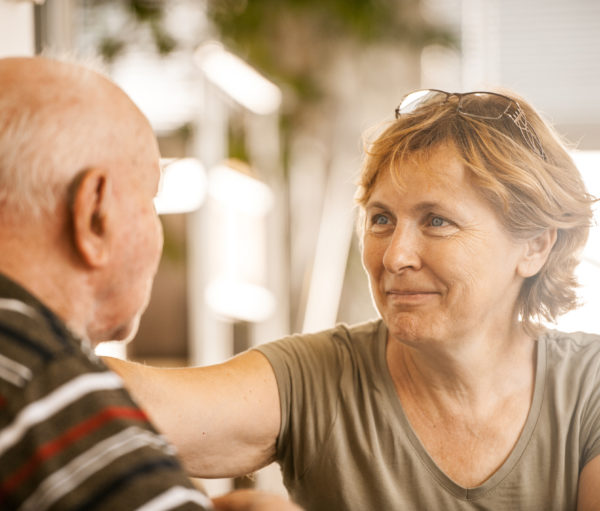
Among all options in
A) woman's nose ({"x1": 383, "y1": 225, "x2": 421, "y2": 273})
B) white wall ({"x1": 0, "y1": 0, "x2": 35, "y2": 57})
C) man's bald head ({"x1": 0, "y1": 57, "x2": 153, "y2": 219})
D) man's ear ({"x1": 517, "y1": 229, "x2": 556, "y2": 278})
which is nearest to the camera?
man's bald head ({"x1": 0, "y1": 57, "x2": 153, "y2": 219})

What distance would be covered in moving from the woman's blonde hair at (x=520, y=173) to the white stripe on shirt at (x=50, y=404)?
855 mm

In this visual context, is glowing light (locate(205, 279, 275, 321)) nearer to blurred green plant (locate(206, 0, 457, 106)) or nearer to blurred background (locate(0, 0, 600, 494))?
blurred background (locate(0, 0, 600, 494))

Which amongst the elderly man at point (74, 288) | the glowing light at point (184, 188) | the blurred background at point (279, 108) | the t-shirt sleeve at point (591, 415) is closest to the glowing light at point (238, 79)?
the blurred background at point (279, 108)

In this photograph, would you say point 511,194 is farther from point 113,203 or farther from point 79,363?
point 79,363

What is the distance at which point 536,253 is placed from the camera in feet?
4.96

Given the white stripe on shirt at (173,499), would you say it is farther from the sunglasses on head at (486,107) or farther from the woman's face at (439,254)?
the sunglasses on head at (486,107)

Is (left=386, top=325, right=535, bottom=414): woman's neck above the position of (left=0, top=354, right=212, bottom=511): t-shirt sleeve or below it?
below

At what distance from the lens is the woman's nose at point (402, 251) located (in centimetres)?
138

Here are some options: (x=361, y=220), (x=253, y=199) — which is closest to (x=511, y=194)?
(x=361, y=220)

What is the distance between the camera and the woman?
1384 millimetres

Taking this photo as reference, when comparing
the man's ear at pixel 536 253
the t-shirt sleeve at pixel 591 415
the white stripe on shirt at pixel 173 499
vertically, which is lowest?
the t-shirt sleeve at pixel 591 415

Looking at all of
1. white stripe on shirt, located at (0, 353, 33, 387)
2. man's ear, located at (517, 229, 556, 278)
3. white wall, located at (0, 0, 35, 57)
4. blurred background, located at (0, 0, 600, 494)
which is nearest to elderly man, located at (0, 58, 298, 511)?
white stripe on shirt, located at (0, 353, 33, 387)

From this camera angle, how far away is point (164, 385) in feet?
4.31

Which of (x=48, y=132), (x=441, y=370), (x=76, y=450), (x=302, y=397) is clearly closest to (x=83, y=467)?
(x=76, y=450)
